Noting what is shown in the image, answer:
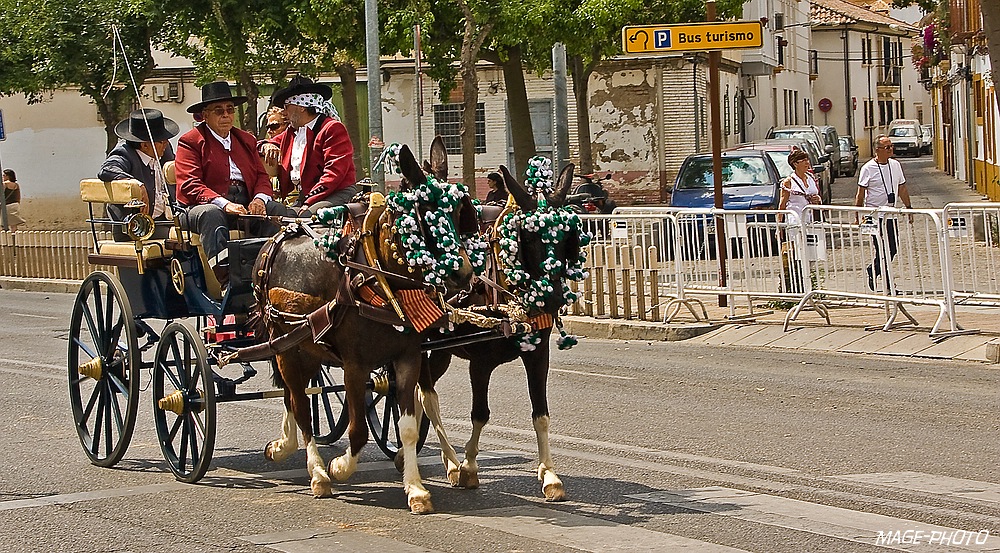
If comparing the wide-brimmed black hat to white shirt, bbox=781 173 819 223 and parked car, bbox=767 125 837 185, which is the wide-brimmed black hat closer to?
white shirt, bbox=781 173 819 223

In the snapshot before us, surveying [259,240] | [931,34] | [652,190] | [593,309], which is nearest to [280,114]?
[259,240]

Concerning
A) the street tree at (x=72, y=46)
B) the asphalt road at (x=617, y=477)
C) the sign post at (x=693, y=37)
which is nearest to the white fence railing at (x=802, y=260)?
the sign post at (x=693, y=37)

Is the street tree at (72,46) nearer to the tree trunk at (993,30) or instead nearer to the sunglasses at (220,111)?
the tree trunk at (993,30)

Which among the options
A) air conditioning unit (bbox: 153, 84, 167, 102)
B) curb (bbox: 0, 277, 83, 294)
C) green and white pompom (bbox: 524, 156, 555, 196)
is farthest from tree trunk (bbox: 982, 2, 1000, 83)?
air conditioning unit (bbox: 153, 84, 167, 102)

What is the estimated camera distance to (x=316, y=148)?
9000 millimetres

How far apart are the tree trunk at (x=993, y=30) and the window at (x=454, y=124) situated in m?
27.6

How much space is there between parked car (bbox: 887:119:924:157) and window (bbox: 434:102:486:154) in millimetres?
42407

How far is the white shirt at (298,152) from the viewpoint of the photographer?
356 inches

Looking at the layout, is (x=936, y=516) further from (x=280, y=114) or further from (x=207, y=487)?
(x=280, y=114)

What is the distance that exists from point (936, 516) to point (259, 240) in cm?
420

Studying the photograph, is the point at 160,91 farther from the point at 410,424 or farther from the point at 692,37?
the point at 410,424

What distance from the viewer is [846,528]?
271 inches

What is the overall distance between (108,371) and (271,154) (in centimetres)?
177

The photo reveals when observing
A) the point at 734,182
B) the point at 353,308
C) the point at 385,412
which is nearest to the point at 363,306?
the point at 353,308
